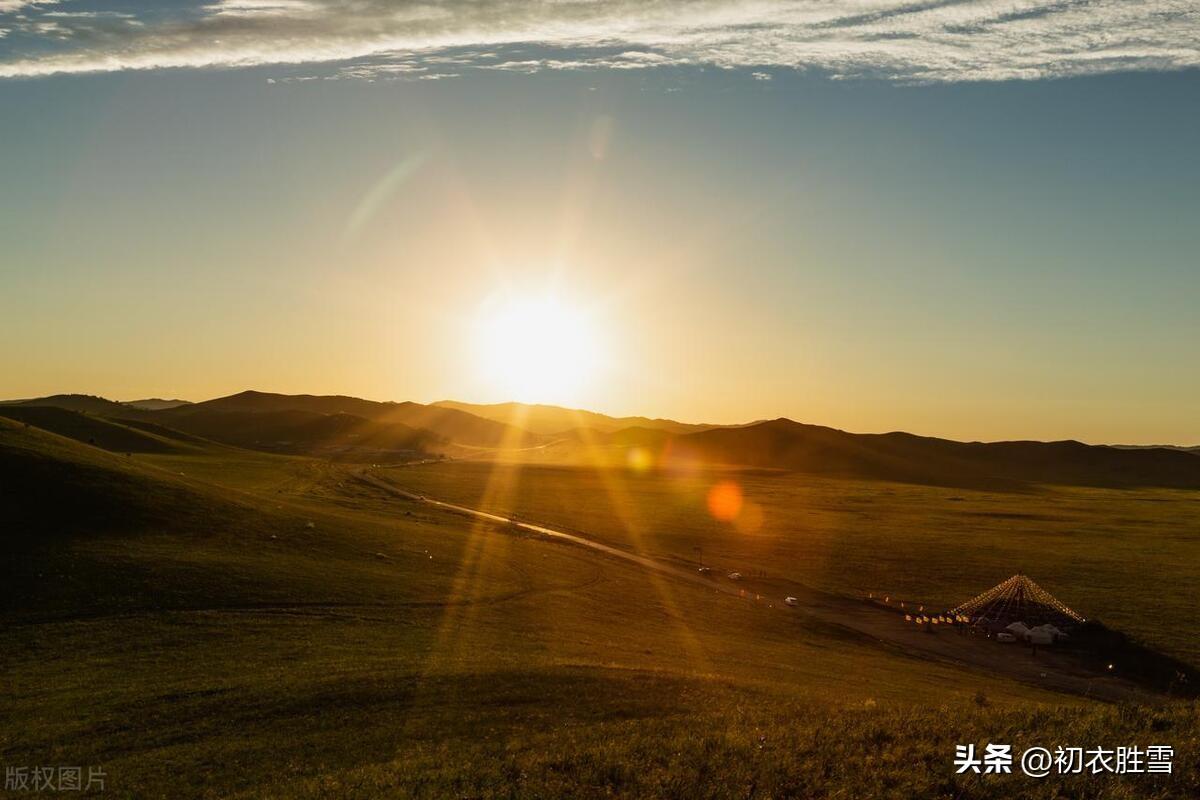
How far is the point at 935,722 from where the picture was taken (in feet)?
70.5

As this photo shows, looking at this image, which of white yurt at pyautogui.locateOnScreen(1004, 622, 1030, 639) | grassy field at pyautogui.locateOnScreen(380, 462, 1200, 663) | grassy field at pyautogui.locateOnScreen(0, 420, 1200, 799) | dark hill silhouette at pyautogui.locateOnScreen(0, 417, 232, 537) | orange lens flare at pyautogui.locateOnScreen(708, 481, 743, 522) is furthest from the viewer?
orange lens flare at pyautogui.locateOnScreen(708, 481, 743, 522)

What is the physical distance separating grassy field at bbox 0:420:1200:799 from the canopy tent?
39.0 feet

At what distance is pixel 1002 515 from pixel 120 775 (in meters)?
163

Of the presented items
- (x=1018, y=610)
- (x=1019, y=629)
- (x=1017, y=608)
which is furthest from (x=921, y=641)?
(x=1017, y=608)

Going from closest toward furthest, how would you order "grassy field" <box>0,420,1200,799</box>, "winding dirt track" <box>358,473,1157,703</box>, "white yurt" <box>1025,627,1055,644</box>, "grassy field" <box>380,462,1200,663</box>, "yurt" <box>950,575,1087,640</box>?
1. "grassy field" <box>0,420,1200,799</box>
2. "winding dirt track" <box>358,473,1157,703</box>
3. "white yurt" <box>1025,627,1055,644</box>
4. "yurt" <box>950,575,1087,640</box>
5. "grassy field" <box>380,462,1200,663</box>

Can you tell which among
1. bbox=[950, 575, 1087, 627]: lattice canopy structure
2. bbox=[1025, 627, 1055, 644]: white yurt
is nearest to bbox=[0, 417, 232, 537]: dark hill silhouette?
bbox=[950, 575, 1087, 627]: lattice canopy structure

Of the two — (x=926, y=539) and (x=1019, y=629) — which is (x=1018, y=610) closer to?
(x=1019, y=629)

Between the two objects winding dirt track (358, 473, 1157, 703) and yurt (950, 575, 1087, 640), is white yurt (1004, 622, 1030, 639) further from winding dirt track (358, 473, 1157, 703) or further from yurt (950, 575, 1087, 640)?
winding dirt track (358, 473, 1157, 703)

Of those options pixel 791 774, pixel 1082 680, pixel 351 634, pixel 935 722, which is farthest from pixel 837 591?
pixel 791 774

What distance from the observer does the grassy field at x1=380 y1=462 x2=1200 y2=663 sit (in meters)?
84.0

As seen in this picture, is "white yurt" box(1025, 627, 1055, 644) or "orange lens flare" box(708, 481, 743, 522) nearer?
"white yurt" box(1025, 627, 1055, 644)

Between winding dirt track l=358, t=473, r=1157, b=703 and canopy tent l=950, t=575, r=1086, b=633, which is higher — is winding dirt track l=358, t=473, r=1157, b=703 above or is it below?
below

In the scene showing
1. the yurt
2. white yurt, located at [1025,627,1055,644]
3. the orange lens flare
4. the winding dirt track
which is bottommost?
the winding dirt track

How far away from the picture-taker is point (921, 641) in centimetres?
6725
